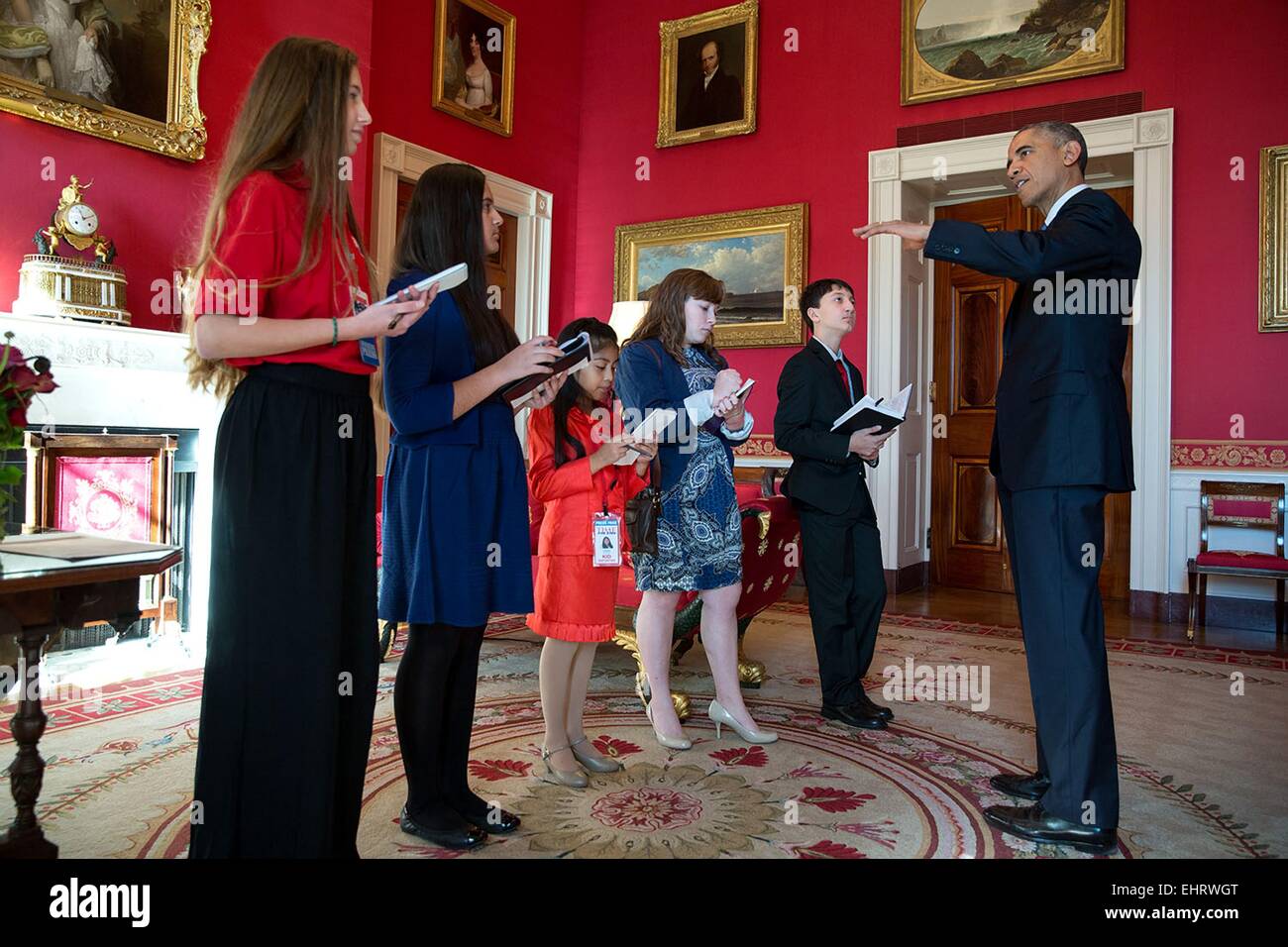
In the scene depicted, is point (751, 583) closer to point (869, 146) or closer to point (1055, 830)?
point (1055, 830)

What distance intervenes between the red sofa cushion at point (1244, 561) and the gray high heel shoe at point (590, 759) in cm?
418

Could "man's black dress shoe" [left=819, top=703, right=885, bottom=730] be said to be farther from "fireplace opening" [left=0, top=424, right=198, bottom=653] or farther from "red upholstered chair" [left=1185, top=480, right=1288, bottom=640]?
"fireplace opening" [left=0, top=424, right=198, bottom=653]

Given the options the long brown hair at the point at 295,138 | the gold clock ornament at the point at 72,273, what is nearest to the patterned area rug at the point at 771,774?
the long brown hair at the point at 295,138

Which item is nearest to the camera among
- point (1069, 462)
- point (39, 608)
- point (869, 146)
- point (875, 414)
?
point (39, 608)

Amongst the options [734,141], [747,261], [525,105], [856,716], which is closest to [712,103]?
[734,141]

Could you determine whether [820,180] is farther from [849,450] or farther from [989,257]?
[989,257]

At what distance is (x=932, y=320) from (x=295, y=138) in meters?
6.57

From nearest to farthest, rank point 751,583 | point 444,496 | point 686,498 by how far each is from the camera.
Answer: point 444,496 → point 686,498 → point 751,583

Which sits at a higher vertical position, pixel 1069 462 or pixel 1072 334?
pixel 1072 334

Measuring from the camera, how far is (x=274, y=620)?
Answer: 58.5 inches

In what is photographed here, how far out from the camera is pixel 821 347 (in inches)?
137

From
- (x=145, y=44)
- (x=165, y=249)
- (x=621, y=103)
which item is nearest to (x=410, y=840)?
(x=165, y=249)

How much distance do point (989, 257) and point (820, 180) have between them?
17.3ft

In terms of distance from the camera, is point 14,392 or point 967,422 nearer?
point 14,392
